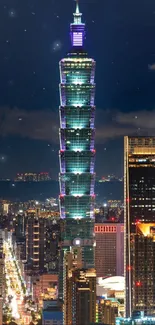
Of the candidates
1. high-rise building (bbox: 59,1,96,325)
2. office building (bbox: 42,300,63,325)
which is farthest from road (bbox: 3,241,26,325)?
high-rise building (bbox: 59,1,96,325)

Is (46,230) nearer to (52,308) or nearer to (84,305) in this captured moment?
(52,308)

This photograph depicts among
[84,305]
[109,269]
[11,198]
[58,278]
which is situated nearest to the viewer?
[84,305]

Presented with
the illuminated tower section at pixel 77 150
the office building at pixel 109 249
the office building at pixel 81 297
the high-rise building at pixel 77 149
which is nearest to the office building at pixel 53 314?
the office building at pixel 81 297

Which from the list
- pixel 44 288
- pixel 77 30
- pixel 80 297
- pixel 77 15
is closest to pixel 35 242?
pixel 44 288

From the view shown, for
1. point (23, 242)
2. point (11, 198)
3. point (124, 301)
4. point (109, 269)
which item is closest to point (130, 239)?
point (124, 301)

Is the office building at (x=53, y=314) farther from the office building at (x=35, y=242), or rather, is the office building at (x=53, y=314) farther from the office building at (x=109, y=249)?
the office building at (x=35, y=242)

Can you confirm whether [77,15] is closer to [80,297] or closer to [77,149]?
[80,297]
